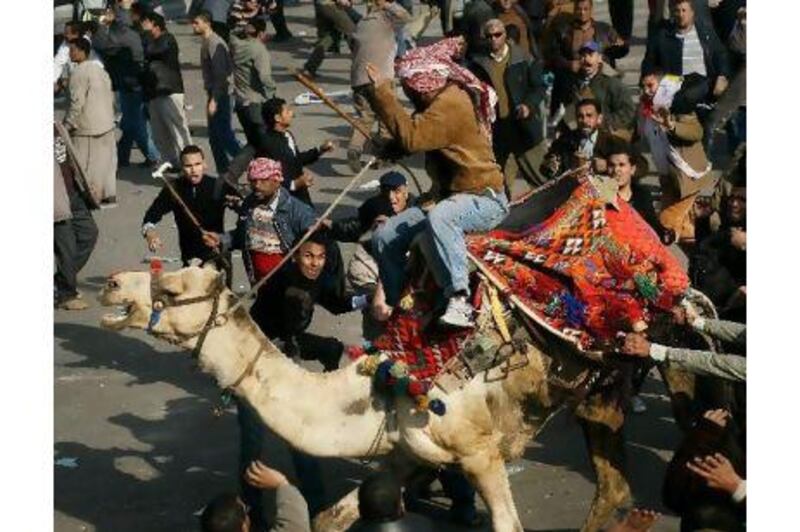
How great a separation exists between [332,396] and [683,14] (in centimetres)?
992

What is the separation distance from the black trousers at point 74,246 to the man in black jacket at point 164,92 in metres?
4.09

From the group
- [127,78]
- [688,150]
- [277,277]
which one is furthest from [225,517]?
[127,78]

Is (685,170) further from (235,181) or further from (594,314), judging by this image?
(594,314)

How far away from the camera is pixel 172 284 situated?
11.0 m

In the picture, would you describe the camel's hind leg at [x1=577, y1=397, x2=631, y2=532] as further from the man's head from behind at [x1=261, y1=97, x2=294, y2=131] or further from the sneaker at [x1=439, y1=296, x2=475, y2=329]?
the man's head from behind at [x1=261, y1=97, x2=294, y2=131]

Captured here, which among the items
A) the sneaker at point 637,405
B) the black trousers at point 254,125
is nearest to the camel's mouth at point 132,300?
the sneaker at point 637,405

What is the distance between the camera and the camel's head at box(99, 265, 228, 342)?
10969mm

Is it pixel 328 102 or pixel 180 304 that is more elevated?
pixel 328 102

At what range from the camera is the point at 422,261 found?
11.0 meters

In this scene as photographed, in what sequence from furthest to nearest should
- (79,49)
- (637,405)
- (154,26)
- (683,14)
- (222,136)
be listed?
1. (154,26)
2. (222,136)
3. (683,14)
4. (79,49)
5. (637,405)

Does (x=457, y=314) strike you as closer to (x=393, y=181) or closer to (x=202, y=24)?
(x=393, y=181)

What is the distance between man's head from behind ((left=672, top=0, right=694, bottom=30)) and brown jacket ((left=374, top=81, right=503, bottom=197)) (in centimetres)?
926

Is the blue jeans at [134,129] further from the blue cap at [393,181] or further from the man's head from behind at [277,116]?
the blue cap at [393,181]

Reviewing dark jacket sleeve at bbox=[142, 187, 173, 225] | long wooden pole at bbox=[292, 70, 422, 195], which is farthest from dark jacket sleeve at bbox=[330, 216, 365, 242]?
long wooden pole at bbox=[292, 70, 422, 195]
